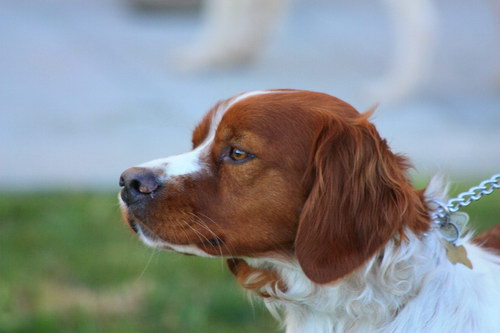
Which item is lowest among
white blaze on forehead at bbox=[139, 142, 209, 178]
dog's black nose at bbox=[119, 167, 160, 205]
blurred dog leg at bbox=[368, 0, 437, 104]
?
blurred dog leg at bbox=[368, 0, 437, 104]

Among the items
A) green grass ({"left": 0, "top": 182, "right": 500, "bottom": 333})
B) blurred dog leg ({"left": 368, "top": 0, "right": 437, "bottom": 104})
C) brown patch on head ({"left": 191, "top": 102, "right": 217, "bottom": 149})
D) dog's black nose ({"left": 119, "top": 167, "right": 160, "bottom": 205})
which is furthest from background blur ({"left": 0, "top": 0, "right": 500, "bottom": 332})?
dog's black nose ({"left": 119, "top": 167, "right": 160, "bottom": 205})

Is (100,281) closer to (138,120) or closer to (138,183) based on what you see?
(138,183)

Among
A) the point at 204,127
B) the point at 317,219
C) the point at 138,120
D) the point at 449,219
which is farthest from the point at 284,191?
the point at 138,120

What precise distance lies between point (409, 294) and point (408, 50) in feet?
20.0

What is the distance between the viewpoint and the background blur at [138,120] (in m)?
5.02

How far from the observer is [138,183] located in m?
3.29

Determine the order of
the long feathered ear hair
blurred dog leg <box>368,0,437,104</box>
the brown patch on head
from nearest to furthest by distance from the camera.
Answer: the long feathered ear hair
the brown patch on head
blurred dog leg <box>368,0,437,104</box>

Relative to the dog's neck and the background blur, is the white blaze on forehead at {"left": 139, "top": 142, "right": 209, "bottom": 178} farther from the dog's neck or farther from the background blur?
the background blur

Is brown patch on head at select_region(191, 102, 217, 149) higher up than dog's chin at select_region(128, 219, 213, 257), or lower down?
higher up

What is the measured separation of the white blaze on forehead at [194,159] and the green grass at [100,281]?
1.54 m

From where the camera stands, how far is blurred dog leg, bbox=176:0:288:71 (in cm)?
979

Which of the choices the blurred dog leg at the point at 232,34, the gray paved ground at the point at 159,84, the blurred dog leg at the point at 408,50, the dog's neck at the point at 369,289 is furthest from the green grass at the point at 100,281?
the blurred dog leg at the point at 232,34

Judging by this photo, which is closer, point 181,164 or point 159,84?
point 181,164

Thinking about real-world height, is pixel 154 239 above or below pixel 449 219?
below
